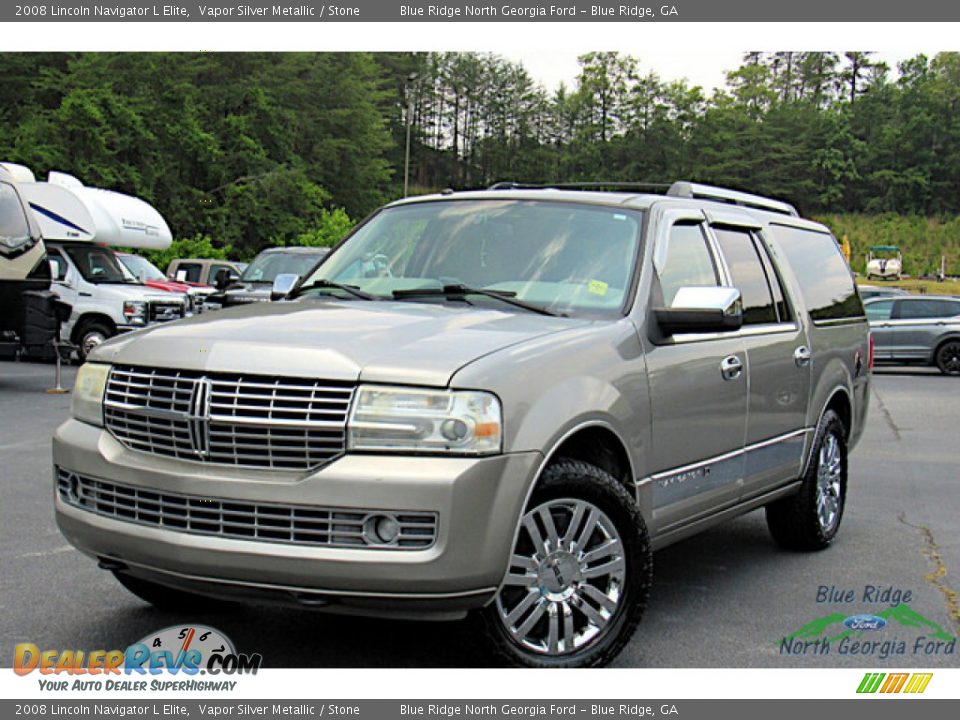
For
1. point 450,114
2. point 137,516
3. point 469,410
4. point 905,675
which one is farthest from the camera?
point 450,114

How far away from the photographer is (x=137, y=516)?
4.29m

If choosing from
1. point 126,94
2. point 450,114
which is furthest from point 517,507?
point 450,114

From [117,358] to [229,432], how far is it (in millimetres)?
710

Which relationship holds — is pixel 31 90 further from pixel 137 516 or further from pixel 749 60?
pixel 749 60

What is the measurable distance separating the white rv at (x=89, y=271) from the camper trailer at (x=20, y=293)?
289cm

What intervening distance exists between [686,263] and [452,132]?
115672 mm

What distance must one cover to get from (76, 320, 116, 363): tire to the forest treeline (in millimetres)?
26744

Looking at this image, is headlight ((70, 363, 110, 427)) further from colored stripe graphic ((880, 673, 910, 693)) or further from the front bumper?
colored stripe graphic ((880, 673, 910, 693))

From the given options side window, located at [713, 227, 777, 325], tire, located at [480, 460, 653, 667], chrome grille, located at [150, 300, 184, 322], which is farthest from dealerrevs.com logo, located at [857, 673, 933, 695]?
chrome grille, located at [150, 300, 184, 322]

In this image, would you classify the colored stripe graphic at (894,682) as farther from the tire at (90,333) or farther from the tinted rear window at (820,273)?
the tire at (90,333)

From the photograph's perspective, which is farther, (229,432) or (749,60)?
(749,60)

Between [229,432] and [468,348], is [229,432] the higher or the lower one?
Answer: the lower one

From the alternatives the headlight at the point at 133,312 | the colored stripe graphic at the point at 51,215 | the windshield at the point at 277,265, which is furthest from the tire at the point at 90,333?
the windshield at the point at 277,265

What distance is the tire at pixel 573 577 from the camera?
4293mm
